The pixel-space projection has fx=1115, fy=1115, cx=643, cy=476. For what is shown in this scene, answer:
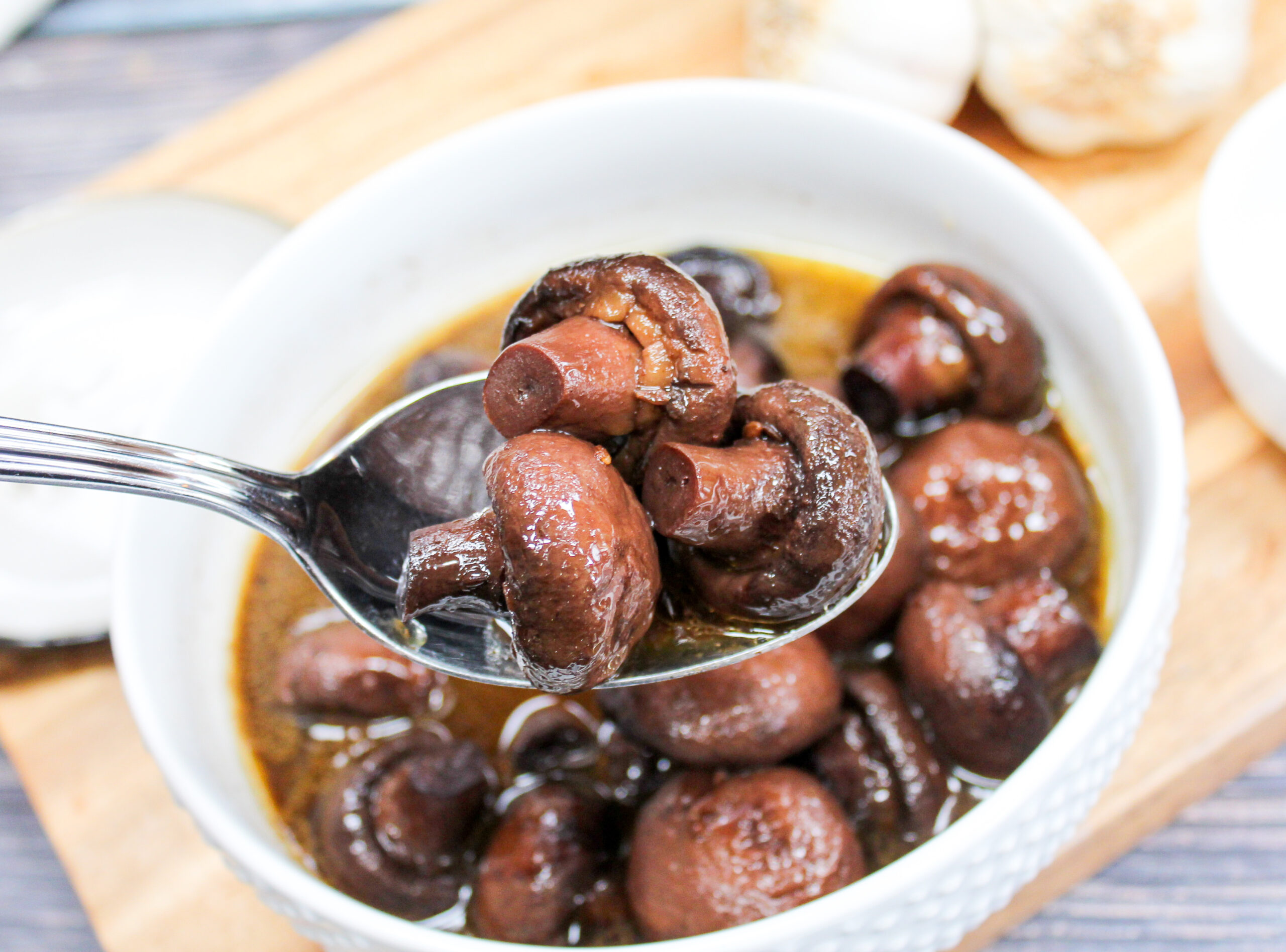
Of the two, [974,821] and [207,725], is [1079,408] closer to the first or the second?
[974,821]

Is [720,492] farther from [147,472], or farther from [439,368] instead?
[439,368]

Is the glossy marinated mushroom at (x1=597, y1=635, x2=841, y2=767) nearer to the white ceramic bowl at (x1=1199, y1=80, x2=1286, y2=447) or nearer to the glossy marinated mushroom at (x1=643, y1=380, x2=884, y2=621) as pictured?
the glossy marinated mushroom at (x1=643, y1=380, x2=884, y2=621)

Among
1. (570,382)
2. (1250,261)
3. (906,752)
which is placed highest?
(570,382)

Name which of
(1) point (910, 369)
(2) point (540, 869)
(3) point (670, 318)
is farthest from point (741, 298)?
(2) point (540, 869)

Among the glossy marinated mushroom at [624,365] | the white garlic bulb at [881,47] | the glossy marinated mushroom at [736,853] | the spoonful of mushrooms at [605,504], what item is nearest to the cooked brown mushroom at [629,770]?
the glossy marinated mushroom at [736,853]

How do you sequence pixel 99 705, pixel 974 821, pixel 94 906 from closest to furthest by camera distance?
pixel 974 821 < pixel 94 906 < pixel 99 705

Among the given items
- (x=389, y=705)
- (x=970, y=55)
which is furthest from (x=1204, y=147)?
(x=389, y=705)

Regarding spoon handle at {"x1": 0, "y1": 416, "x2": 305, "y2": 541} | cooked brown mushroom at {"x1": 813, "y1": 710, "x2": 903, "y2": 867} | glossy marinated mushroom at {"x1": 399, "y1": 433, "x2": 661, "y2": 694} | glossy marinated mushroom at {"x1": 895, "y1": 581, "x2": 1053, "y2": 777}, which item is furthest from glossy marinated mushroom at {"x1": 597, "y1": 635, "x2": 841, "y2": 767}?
spoon handle at {"x1": 0, "y1": 416, "x2": 305, "y2": 541}
